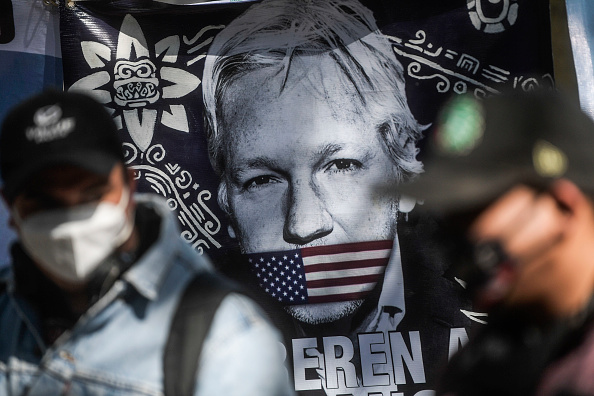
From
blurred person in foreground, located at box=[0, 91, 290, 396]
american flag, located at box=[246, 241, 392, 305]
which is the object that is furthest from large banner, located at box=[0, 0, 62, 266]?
blurred person in foreground, located at box=[0, 91, 290, 396]

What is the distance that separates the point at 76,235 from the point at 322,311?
2.31 m

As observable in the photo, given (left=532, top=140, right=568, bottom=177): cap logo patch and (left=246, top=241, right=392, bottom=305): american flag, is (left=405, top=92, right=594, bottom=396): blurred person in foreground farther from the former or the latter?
(left=246, top=241, right=392, bottom=305): american flag

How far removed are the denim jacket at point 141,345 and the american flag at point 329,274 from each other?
6.90 ft

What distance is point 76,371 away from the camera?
1.56 metres

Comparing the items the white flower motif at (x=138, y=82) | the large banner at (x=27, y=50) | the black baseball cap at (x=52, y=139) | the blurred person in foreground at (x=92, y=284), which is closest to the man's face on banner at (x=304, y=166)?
the white flower motif at (x=138, y=82)

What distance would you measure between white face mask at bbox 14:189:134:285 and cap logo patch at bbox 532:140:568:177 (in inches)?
37.3

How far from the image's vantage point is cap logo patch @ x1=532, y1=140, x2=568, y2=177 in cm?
133

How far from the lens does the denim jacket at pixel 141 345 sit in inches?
58.2

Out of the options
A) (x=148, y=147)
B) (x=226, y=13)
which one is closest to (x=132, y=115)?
(x=148, y=147)

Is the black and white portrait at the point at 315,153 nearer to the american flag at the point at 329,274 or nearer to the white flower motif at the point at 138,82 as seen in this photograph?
the american flag at the point at 329,274

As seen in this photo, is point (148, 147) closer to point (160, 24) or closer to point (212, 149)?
point (212, 149)

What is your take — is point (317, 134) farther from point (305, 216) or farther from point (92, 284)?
point (92, 284)

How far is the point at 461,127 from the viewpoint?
146cm

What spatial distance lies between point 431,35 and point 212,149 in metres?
1.36
